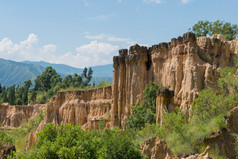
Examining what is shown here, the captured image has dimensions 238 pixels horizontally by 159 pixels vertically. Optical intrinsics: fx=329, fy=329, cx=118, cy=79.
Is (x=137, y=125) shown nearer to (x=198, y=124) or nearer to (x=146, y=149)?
(x=198, y=124)

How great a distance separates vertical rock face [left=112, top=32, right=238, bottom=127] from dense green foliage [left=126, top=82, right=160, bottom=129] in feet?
4.58

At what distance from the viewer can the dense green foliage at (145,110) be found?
27.6m

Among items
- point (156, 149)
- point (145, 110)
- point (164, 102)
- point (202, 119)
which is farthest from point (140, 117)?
point (156, 149)

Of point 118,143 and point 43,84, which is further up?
point 43,84

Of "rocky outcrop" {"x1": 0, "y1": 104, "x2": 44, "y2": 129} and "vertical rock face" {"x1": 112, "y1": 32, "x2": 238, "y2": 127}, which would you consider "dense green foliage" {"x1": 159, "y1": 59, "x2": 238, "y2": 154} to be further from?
"rocky outcrop" {"x1": 0, "y1": 104, "x2": 44, "y2": 129}

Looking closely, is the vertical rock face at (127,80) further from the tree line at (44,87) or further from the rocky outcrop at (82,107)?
the tree line at (44,87)

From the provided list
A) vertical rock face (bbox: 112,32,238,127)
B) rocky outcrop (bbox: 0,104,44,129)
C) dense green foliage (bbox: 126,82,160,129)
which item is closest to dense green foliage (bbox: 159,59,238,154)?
vertical rock face (bbox: 112,32,238,127)

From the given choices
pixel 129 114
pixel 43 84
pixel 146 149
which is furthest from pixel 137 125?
pixel 43 84

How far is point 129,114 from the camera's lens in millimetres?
31641

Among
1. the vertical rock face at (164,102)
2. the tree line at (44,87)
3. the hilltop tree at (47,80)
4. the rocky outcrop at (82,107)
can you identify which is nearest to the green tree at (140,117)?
the vertical rock face at (164,102)

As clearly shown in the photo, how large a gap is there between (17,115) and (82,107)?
21.0 m

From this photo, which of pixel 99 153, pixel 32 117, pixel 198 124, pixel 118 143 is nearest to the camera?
pixel 99 153

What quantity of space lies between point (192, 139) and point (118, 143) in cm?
441

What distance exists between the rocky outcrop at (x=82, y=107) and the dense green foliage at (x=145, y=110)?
748 cm
